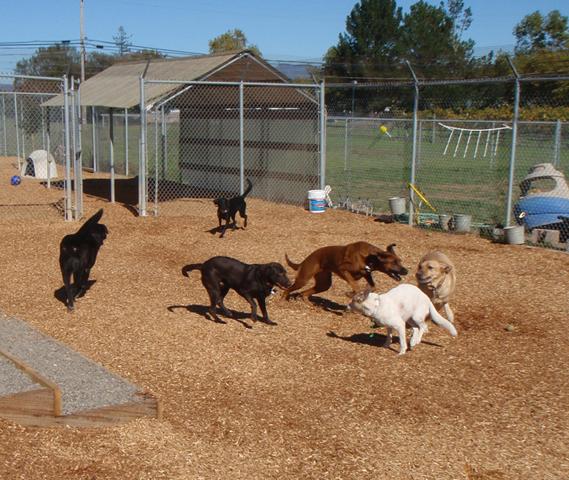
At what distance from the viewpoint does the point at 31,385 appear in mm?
4965

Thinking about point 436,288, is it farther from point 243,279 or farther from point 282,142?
point 282,142

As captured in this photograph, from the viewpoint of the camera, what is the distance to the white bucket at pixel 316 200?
15.1 metres

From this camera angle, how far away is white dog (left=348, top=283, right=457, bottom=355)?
660 cm

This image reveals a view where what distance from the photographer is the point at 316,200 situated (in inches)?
593

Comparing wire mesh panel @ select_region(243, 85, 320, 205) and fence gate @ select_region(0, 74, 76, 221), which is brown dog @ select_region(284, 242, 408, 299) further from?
wire mesh panel @ select_region(243, 85, 320, 205)

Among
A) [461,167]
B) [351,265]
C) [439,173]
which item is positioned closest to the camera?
[351,265]

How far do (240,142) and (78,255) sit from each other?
7.42 meters

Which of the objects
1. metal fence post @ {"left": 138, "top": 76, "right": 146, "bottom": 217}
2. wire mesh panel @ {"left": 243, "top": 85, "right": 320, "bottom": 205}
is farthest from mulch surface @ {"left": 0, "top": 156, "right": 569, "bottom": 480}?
wire mesh panel @ {"left": 243, "top": 85, "right": 320, "bottom": 205}

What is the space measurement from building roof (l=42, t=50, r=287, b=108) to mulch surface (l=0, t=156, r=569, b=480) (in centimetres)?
490

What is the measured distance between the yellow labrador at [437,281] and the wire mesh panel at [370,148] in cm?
616

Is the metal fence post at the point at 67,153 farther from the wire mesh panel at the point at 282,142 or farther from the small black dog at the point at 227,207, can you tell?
the wire mesh panel at the point at 282,142

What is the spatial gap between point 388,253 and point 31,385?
3964mm

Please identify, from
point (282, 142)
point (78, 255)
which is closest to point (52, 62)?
point (282, 142)

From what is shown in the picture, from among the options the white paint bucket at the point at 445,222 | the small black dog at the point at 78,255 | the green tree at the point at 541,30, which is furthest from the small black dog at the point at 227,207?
the green tree at the point at 541,30
